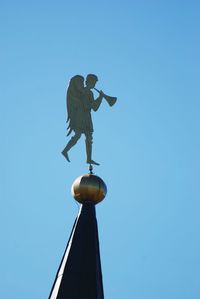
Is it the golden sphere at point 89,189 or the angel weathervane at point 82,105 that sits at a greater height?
the angel weathervane at point 82,105

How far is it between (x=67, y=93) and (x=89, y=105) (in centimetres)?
52

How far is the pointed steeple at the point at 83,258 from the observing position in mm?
14422

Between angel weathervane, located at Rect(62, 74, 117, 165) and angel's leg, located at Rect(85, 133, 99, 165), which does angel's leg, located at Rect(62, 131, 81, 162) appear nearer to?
angel weathervane, located at Rect(62, 74, 117, 165)

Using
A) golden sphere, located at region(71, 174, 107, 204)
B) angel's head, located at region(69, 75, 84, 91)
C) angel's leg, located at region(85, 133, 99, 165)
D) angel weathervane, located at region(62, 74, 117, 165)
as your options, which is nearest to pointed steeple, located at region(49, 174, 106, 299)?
golden sphere, located at region(71, 174, 107, 204)

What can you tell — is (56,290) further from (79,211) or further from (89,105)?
(89,105)

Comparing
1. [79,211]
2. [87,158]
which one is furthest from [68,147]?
[79,211]

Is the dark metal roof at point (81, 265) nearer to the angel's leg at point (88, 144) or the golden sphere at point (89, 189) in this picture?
the golden sphere at point (89, 189)

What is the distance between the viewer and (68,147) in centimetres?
1694

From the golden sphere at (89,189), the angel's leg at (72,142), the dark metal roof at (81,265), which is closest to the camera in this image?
the dark metal roof at (81,265)

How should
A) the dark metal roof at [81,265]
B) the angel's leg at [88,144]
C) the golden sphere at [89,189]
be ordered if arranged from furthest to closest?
the angel's leg at [88,144], the golden sphere at [89,189], the dark metal roof at [81,265]

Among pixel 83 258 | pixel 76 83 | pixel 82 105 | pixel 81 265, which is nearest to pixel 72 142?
pixel 82 105

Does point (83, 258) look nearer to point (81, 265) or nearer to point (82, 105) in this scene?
point (81, 265)

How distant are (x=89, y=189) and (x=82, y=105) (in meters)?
2.11

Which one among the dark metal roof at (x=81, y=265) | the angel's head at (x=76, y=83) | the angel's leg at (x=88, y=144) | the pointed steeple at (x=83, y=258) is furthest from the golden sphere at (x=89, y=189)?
the angel's head at (x=76, y=83)
